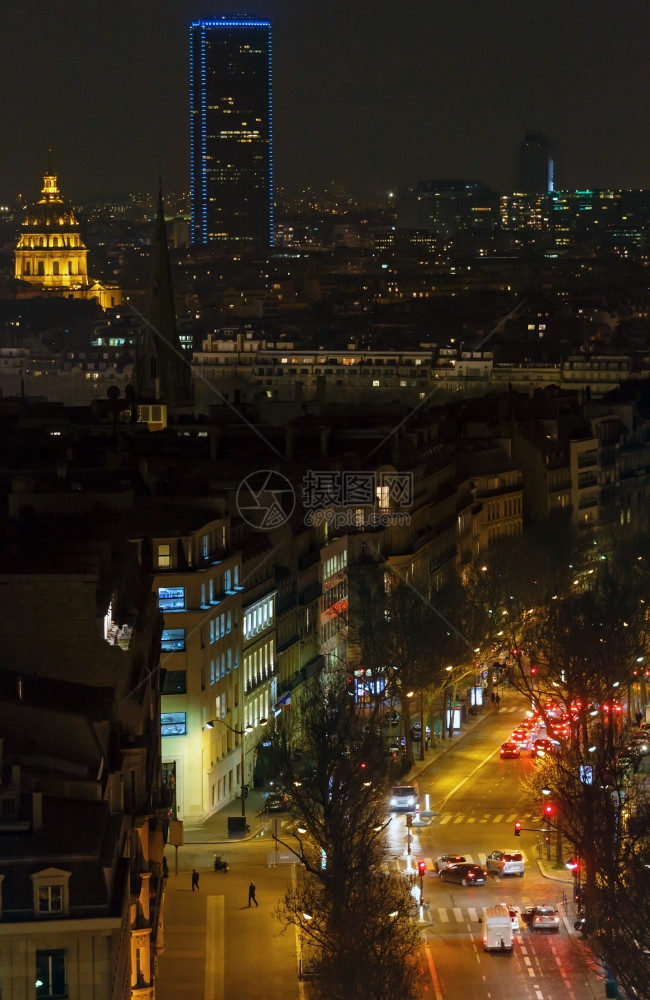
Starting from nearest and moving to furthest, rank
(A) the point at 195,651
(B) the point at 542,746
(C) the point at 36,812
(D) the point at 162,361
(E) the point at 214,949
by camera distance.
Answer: (C) the point at 36,812, (E) the point at 214,949, (A) the point at 195,651, (B) the point at 542,746, (D) the point at 162,361

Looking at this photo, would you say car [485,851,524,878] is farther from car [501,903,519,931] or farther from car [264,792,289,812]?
car [264,792,289,812]

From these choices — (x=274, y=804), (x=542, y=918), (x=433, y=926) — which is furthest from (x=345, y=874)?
(x=274, y=804)

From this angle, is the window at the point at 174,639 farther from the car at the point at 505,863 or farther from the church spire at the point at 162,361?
the church spire at the point at 162,361

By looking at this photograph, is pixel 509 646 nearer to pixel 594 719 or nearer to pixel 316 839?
pixel 594 719

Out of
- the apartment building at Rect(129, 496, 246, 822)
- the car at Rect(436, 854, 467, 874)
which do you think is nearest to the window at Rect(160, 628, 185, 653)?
the apartment building at Rect(129, 496, 246, 822)

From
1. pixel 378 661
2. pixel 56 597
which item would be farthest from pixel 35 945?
pixel 378 661

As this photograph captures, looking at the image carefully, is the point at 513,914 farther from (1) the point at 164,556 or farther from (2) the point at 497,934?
(1) the point at 164,556

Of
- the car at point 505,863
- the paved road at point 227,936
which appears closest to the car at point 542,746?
the car at point 505,863
